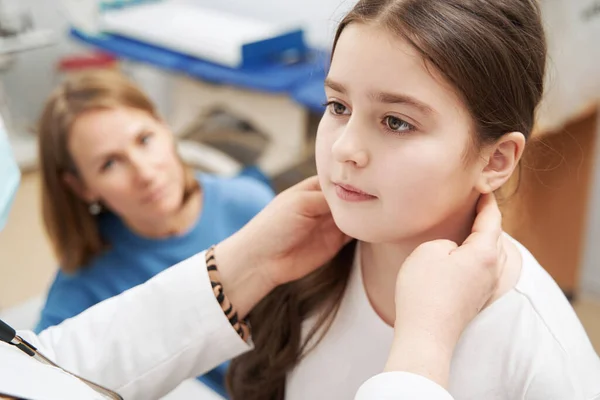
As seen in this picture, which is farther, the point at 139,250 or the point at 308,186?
the point at 139,250

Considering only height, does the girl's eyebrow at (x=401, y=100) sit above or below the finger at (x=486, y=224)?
above

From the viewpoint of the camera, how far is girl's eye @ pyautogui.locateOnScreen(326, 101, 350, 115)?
0.72 meters

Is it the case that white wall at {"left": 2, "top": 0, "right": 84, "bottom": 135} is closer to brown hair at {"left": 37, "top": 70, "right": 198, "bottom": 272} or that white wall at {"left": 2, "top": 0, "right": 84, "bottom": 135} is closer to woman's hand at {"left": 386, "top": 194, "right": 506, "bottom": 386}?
brown hair at {"left": 37, "top": 70, "right": 198, "bottom": 272}

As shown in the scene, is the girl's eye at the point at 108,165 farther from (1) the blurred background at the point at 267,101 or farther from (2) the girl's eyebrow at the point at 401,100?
(2) the girl's eyebrow at the point at 401,100

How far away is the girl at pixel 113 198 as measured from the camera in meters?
1.48

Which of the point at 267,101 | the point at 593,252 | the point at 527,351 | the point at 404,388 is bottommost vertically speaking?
the point at 593,252

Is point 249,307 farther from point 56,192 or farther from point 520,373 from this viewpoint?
point 56,192

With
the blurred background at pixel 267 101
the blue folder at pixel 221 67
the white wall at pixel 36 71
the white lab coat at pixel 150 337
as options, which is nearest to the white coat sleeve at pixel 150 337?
the white lab coat at pixel 150 337

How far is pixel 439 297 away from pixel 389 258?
0.64 feet

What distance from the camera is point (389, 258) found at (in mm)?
827

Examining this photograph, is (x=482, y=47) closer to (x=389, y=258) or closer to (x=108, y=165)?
(x=389, y=258)

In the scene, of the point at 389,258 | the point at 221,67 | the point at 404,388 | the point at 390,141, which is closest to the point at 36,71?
the point at 221,67

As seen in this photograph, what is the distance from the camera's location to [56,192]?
1562 mm

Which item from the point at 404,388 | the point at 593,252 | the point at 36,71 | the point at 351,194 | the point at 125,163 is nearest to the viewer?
the point at 404,388
